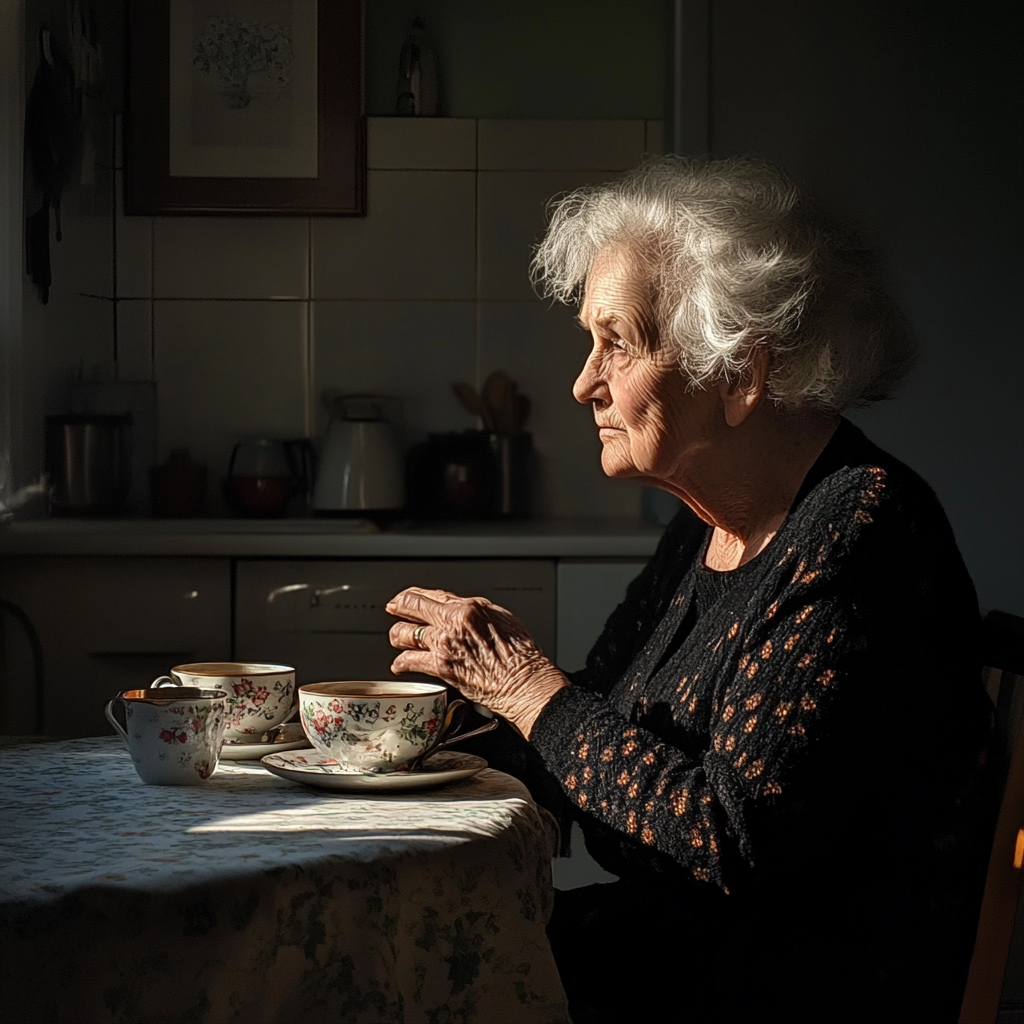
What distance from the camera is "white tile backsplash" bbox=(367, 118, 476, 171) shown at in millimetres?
3016

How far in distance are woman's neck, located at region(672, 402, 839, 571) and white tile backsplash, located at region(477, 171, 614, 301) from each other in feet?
5.89

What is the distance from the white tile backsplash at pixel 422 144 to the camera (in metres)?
3.02

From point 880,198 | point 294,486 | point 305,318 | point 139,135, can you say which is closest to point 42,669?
point 294,486

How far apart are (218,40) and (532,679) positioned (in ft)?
7.57

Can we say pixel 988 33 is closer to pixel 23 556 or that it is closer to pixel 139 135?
A: pixel 139 135

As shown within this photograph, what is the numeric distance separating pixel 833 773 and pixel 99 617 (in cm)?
166

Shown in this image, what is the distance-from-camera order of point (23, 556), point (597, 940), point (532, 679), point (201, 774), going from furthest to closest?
point (23, 556)
point (597, 940)
point (532, 679)
point (201, 774)

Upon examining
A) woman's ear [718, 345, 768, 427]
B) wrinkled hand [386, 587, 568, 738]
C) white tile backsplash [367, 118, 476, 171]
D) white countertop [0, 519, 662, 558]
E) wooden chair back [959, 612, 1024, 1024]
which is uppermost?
white tile backsplash [367, 118, 476, 171]

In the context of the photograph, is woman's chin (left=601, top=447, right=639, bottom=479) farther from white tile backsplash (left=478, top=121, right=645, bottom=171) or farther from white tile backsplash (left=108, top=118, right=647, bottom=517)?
white tile backsplash (left=478, top=121, right=645, bottom=171)

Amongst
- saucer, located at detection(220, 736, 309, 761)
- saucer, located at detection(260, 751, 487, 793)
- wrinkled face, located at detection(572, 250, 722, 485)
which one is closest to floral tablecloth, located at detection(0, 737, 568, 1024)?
saucer, located at detection(260, 751, 487, 793)

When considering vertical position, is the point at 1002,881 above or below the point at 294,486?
below

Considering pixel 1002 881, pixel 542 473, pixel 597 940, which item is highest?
pixel 542 473

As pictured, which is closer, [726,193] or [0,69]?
[726,193]

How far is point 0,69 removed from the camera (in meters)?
2.43
